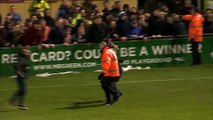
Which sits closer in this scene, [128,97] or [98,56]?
[128,97]

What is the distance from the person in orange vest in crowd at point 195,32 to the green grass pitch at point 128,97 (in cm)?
61

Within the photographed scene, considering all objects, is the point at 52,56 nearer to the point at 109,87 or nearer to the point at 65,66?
the point at 65,66

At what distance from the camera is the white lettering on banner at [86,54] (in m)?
23.2

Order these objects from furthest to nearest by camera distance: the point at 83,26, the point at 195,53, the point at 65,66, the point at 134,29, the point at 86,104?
1. the point at 134,29
2. the point at 195,53
3. the point at 83,26
4. the point at 65,66
5. the point at 86,104

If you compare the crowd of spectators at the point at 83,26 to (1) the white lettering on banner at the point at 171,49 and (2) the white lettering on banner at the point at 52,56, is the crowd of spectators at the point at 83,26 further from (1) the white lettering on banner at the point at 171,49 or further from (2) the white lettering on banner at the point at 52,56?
(1) the white lettering on banner at the point at 171,49

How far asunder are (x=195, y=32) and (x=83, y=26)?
4.54 metres

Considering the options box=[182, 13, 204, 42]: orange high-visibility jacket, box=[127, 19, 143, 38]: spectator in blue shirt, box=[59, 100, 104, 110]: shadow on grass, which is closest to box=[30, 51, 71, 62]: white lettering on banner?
box=[127, 19, 143, 38]: spectator in blue shirt

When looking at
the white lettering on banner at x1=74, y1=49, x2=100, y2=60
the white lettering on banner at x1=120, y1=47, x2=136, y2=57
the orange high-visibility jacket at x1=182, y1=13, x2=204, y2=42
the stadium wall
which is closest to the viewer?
the stadium wall

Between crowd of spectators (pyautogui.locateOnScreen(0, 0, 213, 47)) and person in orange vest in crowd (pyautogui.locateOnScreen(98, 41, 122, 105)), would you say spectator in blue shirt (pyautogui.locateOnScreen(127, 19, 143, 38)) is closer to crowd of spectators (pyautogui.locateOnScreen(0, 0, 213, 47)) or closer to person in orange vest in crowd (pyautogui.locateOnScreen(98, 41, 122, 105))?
crowd of spectators (pyautogui.locateOnScreen(0, 0, 213, 47))

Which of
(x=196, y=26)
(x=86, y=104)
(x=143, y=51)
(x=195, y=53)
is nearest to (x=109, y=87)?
(x=86, y=104)

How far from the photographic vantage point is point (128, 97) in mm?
18156

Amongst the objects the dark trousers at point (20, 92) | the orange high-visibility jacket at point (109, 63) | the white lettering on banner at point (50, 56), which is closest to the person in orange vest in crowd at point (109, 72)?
the orange high-visibility jacket at point (109, 63)

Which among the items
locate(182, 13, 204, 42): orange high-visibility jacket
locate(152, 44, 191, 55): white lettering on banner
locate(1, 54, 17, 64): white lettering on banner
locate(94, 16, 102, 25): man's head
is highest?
locate(94, 16, 102, 25): man's head

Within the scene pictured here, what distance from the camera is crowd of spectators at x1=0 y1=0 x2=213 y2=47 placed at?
2255 cm
